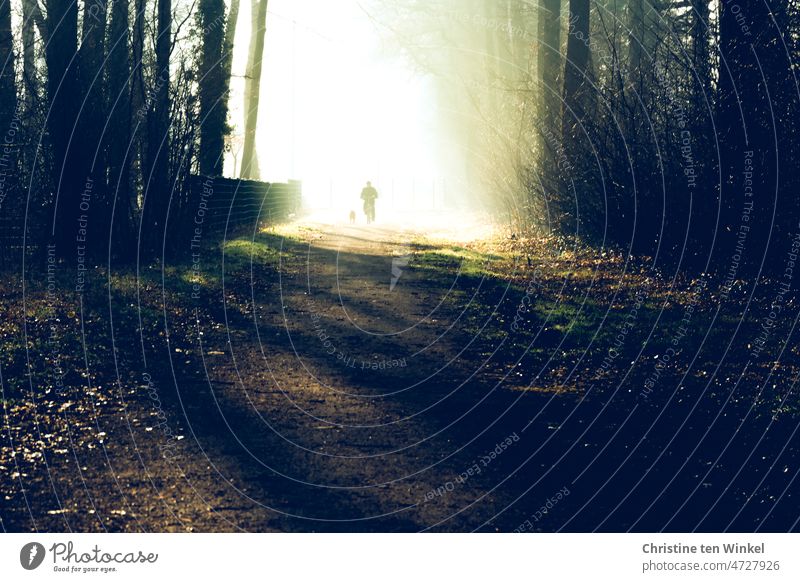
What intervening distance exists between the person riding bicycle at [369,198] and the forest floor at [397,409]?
84.1 feet

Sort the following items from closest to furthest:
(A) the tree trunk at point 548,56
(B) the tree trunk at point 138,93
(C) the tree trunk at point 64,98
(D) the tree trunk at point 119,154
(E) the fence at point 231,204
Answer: (C) the tree trunk at point 64,98
(B) the tree trunk at point 138,93
(D) the tree trunk at point 119,154
(E) the fence at point 231,204
(A) the tree trunk at point 548,56

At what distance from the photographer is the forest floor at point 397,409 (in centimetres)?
531

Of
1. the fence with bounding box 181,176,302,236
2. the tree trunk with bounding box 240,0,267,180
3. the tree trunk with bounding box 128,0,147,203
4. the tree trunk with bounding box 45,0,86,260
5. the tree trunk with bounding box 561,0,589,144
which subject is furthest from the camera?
the tree trunk with bounding box 240,0,267,180

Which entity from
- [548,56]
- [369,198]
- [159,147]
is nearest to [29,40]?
[159,147]

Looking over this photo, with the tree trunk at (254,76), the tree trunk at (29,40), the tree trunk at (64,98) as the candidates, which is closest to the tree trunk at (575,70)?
the tree trunk at (64,98)

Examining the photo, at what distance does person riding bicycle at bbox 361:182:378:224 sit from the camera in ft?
128

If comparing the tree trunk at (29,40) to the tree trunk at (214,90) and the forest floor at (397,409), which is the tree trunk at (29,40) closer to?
the tree trunk at (214,90)

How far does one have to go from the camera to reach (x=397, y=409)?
24.6 feet

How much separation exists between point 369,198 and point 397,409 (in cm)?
3253

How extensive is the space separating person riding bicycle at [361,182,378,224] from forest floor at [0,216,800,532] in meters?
25.6

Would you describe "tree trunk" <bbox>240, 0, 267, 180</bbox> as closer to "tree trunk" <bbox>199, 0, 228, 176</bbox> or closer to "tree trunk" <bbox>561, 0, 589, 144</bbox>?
"tree trunk" <bbox>199, 0, 228, 176</bbox>

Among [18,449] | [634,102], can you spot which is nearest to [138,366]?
[18,449]

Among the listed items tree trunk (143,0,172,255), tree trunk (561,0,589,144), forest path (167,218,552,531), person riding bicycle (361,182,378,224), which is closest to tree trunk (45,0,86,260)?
tree trunk (143,0,172,255)

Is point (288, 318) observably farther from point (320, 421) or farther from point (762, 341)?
point (762, 341)
